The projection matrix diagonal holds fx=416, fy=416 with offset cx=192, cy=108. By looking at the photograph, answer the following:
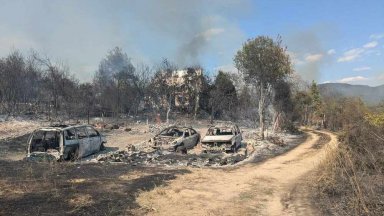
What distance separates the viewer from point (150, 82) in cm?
5575

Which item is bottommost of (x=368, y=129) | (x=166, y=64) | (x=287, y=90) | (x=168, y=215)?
(x=168, y=215)

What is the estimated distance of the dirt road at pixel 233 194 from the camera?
32.6 ft

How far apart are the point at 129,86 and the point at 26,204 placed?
149 feet

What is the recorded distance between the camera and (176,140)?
22.2 metres

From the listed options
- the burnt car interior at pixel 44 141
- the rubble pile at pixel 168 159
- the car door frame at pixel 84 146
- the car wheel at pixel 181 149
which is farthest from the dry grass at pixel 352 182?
the burnt car interior at pixel 44 141

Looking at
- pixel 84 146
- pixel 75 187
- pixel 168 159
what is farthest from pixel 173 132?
pixel 75 187

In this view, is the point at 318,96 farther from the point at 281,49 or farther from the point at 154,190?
the point at 154,190

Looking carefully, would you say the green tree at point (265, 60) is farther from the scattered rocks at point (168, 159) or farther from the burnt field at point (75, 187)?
the burnt field at point (75, 187)

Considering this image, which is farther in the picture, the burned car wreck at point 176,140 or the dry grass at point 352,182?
the burned car wreck at point 176,140

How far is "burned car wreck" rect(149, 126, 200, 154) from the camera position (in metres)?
22.0

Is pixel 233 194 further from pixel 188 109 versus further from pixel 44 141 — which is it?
pixel 188 109

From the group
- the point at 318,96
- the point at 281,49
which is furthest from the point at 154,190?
the point at 318,96

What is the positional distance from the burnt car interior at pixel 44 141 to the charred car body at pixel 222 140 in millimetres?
7733

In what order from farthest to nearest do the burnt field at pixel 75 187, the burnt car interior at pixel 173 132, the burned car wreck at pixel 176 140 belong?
the burnt car interior at pixel 173 132, the burned car wreck at pixel 176 140, the burnt field at pixel 75 187
